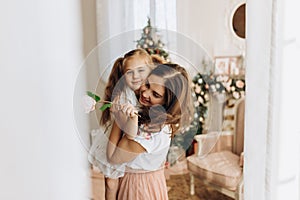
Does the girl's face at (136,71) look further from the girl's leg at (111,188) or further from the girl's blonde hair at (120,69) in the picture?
the girl's leg at (111,188)

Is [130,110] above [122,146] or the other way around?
above

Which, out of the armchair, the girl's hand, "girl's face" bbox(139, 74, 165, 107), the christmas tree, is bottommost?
the armchair

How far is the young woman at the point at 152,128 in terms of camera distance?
3.40ft

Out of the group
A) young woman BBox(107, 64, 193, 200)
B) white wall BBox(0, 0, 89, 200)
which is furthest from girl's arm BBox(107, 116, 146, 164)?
white wall BBox(0, 0, 89, 200)

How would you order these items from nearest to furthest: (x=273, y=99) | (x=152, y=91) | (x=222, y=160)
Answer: (x=273, y=99) → (x=152, y=91) → (x=222, y=160)

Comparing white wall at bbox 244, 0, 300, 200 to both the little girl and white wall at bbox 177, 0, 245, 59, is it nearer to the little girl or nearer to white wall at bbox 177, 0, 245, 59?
white wall at bbox 177, 0, 245, 59

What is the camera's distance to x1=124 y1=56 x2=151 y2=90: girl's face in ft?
3.39

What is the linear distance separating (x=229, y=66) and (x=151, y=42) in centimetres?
24

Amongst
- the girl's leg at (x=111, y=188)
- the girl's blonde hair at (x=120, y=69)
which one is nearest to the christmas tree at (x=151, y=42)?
the girl's blonde hair at (x=120, y=69)

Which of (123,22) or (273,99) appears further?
(123,22)

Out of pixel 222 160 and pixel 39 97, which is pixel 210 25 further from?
pixel 39 97

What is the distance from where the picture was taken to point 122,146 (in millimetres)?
1059

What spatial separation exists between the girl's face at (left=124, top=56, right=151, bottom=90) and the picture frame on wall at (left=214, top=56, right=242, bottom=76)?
0.67 feet

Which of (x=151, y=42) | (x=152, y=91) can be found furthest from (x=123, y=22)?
(x=152, y=91)
